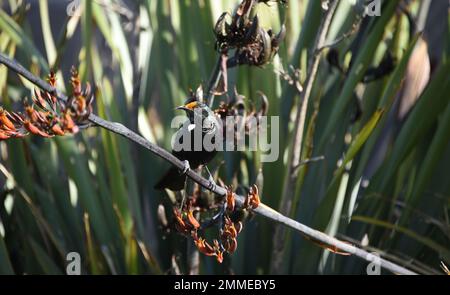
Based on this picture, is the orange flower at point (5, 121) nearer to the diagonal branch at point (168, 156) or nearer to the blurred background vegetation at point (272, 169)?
the diagonal branch at point (168, 156)

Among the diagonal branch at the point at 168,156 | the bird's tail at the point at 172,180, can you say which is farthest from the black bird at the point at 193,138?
the diagonal branch at the point at 168,156

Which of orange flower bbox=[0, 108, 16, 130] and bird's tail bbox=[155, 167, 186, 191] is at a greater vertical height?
orange flower bbox=[0, 108, 16, 130]

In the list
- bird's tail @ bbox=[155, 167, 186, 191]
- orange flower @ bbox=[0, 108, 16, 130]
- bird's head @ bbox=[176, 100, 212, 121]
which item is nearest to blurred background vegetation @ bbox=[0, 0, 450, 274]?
bird's tail @ bbox=[155, 167, 186, 191]

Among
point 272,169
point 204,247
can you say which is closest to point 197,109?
point 204,247

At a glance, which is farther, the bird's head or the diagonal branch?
the bird's head

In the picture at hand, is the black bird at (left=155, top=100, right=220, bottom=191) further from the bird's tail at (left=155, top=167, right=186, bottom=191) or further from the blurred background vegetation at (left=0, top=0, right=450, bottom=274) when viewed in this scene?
the blurred background vegetation at (left=0, top=0, right=450, bottom=274)

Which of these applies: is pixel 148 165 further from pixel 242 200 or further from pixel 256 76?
pixel 242 200
